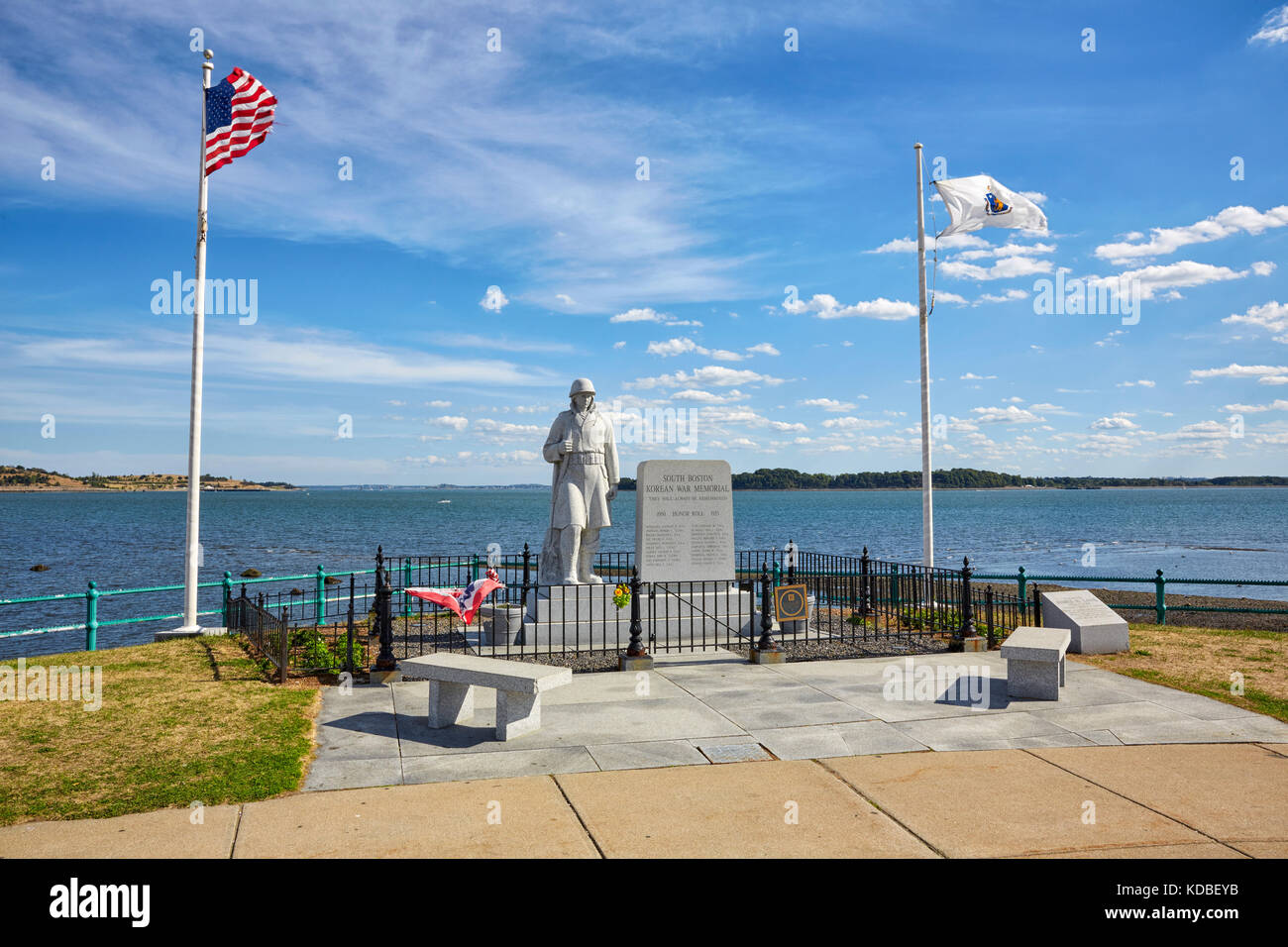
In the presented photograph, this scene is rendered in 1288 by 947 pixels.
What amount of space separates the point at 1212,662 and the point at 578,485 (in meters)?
10.3

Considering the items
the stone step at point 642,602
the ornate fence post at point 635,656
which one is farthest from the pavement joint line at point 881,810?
the stone step at point 642,602

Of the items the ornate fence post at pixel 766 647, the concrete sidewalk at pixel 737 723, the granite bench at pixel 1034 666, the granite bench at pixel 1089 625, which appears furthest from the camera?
the granite bench at pixel 1089 625

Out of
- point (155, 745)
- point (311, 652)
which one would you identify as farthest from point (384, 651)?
point (155, 745)

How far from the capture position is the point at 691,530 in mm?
14984

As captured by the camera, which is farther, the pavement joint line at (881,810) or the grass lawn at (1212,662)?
the grass lawn at (1212,662)

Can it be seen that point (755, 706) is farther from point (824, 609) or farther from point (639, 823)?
point (824, 609)

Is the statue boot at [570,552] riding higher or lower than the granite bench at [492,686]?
higher

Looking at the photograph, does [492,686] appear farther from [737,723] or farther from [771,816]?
[771,816]

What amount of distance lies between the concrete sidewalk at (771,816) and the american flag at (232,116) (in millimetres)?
12287

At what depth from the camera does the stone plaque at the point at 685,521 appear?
14797 millimetres

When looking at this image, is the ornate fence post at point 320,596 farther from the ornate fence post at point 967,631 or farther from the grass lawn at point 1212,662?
the grass lawn at point 1212,662

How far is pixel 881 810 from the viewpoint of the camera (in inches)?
241

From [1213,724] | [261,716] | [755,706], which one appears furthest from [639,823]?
[1213,724]

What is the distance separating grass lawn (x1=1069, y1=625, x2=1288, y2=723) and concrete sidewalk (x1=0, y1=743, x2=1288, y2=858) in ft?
10.9
